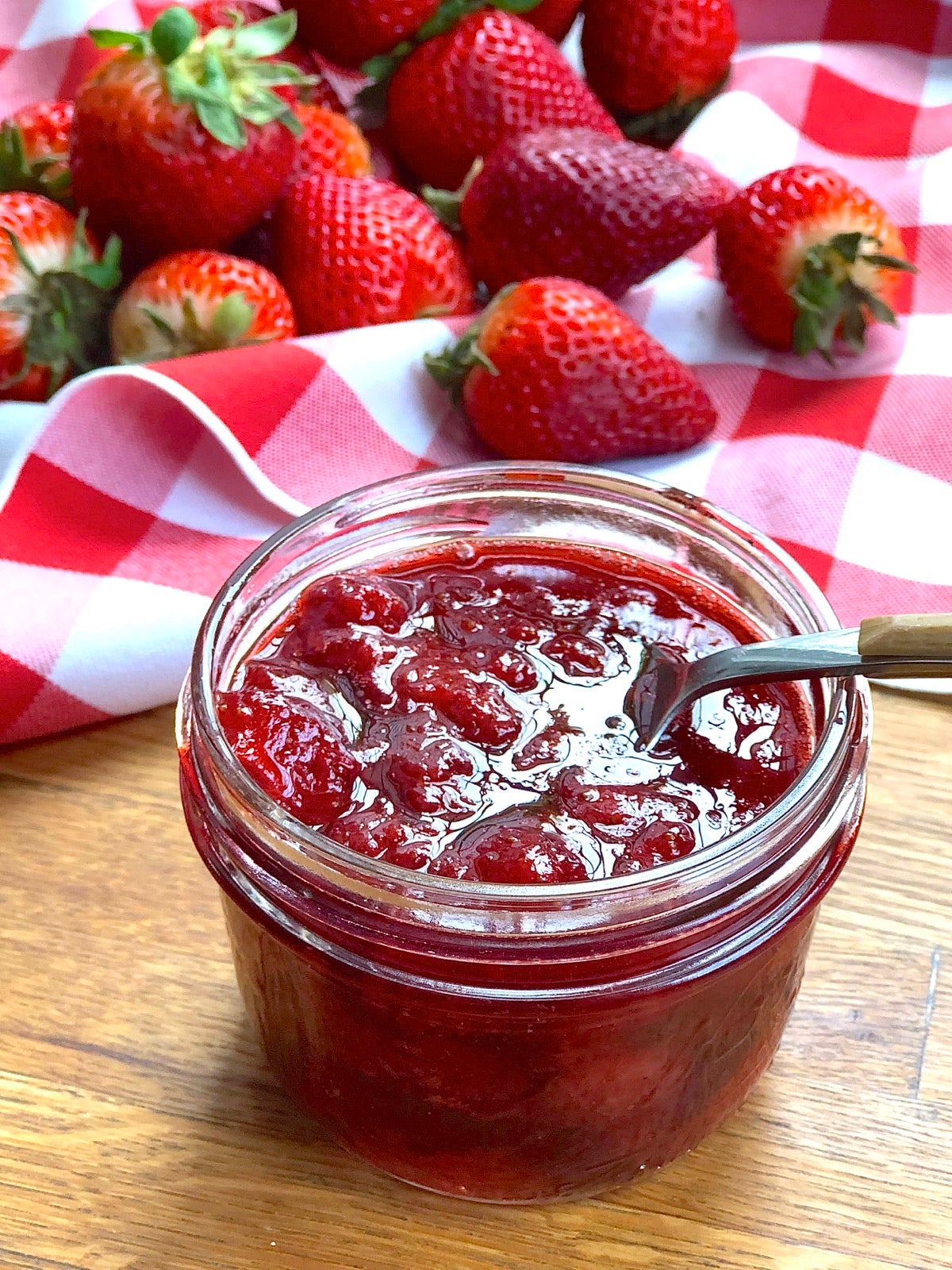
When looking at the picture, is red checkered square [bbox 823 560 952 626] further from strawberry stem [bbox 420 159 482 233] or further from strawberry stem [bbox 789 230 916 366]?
strawberry stem [bbox 420 159 482 233]

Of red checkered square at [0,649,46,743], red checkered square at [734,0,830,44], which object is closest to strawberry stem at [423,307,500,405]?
red checkered square at [0,649,46,743]

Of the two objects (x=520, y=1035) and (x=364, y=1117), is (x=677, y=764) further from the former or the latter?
(x=364, y=1117)


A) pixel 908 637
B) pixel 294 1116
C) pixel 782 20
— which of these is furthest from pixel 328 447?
pixel 782 20

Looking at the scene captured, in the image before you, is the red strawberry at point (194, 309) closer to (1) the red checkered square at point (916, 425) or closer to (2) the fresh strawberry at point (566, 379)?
(2) the fresh strawberry at point (566, 379)

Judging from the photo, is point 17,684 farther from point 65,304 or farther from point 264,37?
point 264,37

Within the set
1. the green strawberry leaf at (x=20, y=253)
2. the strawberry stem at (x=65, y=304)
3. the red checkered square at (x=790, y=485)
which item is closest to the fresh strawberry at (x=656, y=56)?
the red checkered square at (x=790, y=485)

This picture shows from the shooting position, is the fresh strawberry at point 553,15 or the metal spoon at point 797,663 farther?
the fresh strawberry at point 553,15

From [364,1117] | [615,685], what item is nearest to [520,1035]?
[364,1117]

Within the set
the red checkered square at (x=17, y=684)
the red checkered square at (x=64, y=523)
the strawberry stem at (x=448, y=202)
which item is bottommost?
the red checkered square at (x=17, y=684)
